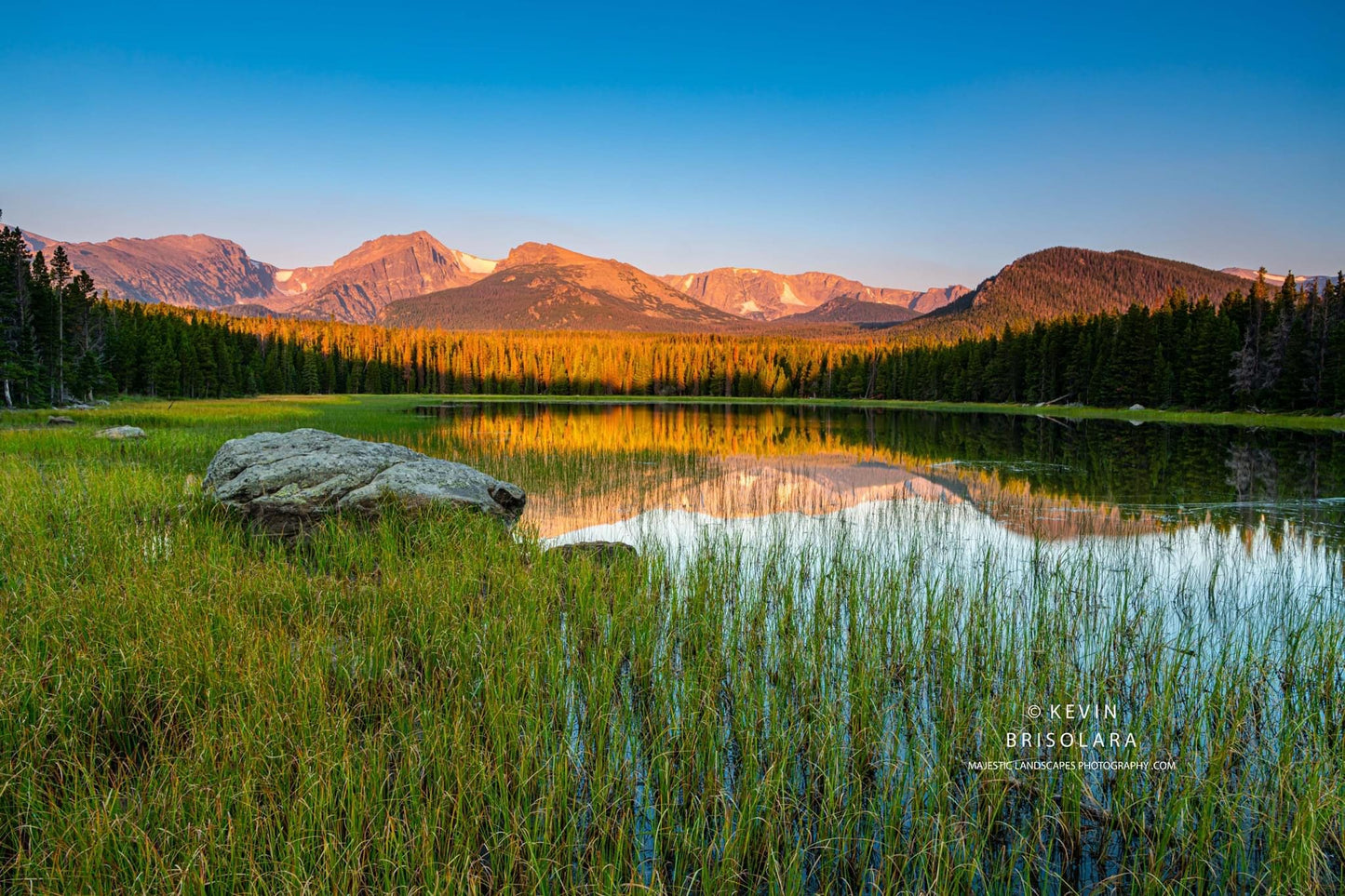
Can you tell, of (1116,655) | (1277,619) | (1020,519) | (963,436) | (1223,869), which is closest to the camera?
(1223,869)

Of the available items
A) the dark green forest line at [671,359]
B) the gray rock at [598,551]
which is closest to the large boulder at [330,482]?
the gray rock at [598,551]

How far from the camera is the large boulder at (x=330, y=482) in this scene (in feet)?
33.0

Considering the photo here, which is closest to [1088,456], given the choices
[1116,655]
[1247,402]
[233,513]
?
[1116,655]

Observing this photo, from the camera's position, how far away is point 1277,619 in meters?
7.12

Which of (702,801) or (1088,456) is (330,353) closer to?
(1088,456)

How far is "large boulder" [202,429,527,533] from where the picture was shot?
10.1 meters

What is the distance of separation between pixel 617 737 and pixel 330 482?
842cm

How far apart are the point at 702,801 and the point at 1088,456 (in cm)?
2629

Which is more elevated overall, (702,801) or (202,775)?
(202,775)

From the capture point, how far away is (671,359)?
402 ft

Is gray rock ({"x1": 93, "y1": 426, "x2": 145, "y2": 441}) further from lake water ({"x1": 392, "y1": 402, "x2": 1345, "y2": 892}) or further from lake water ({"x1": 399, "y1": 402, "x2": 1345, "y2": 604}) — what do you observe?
lake water ({"x1": 392, "y1": 402, "x2": 1345, "y2": 892})

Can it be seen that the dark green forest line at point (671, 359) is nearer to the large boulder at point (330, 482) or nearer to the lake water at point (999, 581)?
the lake water at point (999, 581)

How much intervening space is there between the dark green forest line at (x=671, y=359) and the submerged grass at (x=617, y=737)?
138 feet

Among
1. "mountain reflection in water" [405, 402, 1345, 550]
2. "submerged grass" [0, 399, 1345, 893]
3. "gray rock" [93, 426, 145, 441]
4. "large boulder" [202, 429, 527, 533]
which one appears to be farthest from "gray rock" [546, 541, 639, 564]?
"gray rock" [93, 426, 145, 441]
